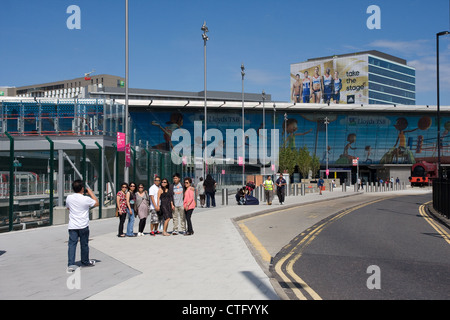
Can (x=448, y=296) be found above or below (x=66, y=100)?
below

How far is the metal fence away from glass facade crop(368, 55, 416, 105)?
146 m

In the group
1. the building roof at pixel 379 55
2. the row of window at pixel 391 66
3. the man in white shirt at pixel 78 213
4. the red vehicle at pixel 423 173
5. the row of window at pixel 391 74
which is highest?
the building roof at pixel 379 55

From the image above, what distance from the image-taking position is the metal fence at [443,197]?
795 inches

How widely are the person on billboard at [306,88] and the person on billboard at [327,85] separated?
18.6 feet

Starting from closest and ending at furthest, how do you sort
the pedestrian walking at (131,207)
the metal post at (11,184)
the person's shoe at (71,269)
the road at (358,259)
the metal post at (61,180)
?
the road at (358,259), the person's shoe at (71,269), the pedestrian walking at (131,207), the metal post at (11,184), the metal post at (61,180)

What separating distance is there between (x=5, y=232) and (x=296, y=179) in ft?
258

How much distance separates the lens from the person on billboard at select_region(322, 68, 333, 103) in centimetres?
17338

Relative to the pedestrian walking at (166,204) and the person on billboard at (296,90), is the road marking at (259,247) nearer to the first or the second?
the pedestrian walking at (166,204)

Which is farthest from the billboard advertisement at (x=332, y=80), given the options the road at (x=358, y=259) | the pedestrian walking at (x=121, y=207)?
the pedestrian walking at (x=121, y=207)

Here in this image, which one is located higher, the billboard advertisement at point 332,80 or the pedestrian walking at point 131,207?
the billboard advertisement at point 332,80

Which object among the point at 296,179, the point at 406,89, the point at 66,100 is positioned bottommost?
the point at 296,179

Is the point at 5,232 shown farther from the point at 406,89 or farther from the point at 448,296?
the point at 406,89
